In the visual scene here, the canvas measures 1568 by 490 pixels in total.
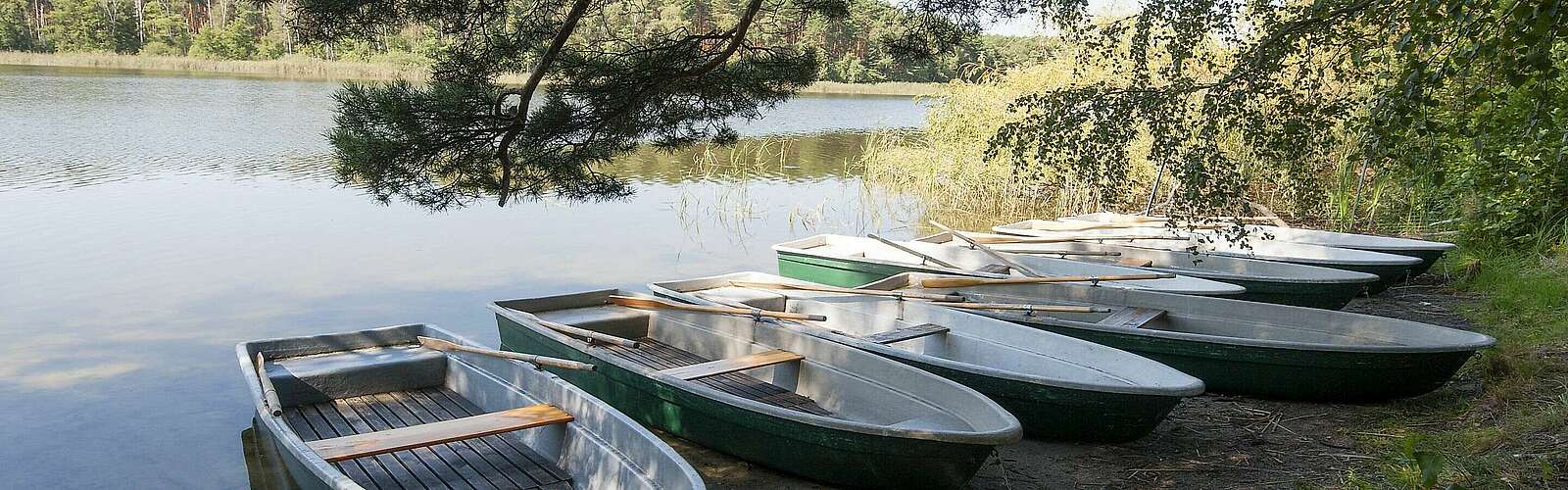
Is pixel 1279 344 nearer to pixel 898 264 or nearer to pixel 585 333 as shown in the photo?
pixel 585 333

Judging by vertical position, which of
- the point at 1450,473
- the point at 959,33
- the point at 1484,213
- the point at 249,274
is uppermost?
the point at 959,33

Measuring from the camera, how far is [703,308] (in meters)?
5.55

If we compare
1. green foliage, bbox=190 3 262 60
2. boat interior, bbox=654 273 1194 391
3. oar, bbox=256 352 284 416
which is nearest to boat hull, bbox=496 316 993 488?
boat interior, bbox=654 273 1194 391

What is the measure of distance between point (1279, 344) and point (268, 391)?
4.24 m

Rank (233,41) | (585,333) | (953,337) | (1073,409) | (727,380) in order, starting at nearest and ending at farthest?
(1073,409) < (727,380) < (585,333) < (953,337) < (233,41)

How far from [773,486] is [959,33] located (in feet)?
7.65

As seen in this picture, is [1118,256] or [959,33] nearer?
[959,33]

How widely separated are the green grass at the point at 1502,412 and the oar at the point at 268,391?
11.6ft

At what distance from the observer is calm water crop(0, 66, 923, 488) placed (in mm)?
5535

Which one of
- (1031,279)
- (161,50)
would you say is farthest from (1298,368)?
(161,50)

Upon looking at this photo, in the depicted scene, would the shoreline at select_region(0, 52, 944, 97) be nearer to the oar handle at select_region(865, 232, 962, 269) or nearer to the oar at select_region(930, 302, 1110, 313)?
the oar handle at select_region(865, 232, 962, 269)

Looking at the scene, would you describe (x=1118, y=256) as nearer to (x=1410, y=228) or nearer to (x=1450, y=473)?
(x=1410, y=228)

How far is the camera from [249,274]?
8.95m

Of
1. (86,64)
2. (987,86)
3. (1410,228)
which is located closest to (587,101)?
(1410,228)
